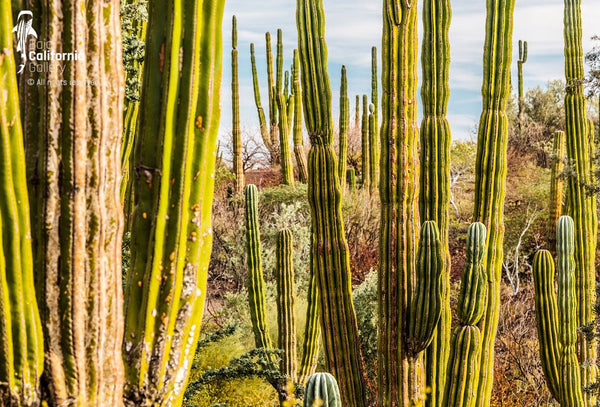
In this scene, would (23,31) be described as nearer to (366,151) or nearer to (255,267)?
(255,267)

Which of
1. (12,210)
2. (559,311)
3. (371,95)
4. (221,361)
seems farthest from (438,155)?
(371,95)

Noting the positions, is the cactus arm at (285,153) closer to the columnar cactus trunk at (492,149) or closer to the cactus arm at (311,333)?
the cactus arm at (311,333)

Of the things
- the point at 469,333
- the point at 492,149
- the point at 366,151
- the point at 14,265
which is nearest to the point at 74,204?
the point at 14,265

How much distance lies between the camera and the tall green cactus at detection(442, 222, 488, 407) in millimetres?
5641

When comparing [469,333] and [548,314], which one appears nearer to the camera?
[469,333]

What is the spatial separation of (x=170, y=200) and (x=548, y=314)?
19.6 feet

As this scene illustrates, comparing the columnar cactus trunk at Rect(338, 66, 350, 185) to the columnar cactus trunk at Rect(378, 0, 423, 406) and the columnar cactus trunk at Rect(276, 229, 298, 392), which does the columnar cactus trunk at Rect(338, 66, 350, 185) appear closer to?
the columnar cactus trunk at Rect(276, 229, 298, 392)

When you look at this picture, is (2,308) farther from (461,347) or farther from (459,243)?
(459,243)

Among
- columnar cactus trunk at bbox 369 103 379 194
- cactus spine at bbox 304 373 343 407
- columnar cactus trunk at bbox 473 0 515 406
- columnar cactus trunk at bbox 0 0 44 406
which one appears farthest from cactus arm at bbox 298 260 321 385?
columnar cactus trunk at bbox 369 103 379 194

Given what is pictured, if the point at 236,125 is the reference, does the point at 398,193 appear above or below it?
below

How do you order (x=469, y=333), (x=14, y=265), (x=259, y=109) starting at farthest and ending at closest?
1. (x=259, y=109)
2. (x=469, y=333)
3. (x=14, y=265)

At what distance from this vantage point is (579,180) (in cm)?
810

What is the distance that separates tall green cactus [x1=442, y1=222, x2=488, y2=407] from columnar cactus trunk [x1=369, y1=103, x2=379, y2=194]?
927cm

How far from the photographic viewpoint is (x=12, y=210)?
1.87 meters
